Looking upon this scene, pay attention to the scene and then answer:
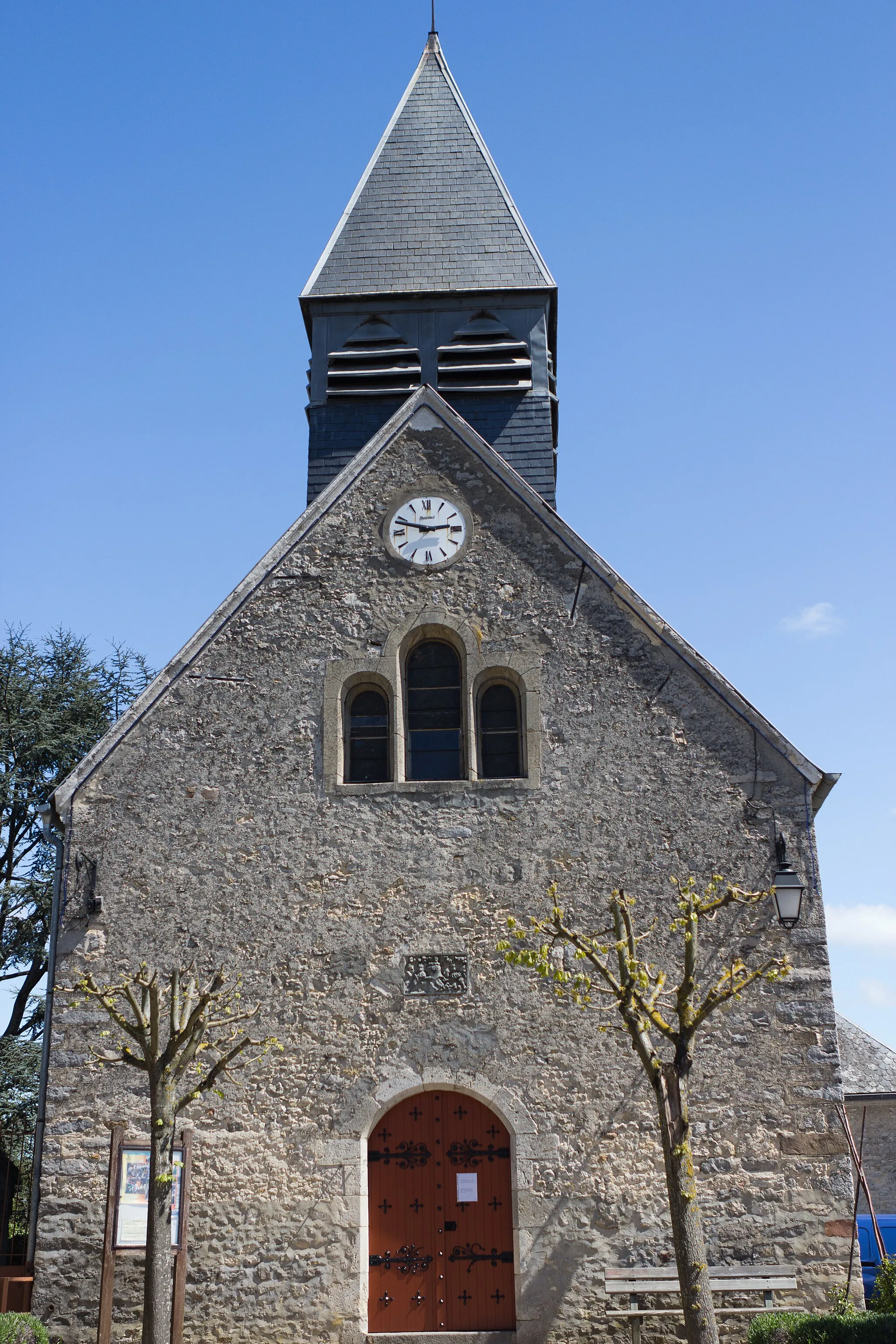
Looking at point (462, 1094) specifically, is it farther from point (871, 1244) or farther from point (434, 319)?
point (434, 319)

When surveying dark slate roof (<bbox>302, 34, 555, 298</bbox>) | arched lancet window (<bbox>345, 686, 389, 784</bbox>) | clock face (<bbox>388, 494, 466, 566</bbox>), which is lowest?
arched lancet window (<bbox>345, 686, 389, 784</bbox>)

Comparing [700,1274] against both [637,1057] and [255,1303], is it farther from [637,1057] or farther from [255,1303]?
[255,1303]

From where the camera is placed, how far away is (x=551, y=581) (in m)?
11.2

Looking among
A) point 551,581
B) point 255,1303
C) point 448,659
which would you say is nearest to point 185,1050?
point 255,1303

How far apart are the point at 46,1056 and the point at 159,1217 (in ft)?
8.11

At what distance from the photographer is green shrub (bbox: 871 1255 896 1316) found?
8.75m

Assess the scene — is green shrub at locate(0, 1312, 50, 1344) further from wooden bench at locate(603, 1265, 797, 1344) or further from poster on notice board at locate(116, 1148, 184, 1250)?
wooden bench at locate(603, 1265, 797, 1344)

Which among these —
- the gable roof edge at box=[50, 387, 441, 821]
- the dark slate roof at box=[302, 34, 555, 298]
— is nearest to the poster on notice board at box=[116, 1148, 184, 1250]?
the gable roof edge at box=[50, 387, 441, 821]

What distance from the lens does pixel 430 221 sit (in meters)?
15.8

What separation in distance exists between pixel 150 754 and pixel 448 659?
8.78ft

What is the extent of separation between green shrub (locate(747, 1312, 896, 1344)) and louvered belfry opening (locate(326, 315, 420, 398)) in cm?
963

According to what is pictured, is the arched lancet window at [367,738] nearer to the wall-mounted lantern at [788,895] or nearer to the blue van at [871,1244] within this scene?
the wall-mounted lantern at [788,895]

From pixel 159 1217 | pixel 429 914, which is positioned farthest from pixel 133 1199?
pixel 429 914

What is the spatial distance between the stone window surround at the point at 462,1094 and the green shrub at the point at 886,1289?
7.91 ft
